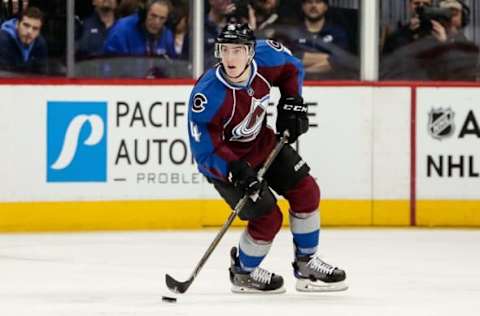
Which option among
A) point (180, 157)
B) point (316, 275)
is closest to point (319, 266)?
point (316, 275)

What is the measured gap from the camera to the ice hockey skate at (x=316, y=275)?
19.8 feet

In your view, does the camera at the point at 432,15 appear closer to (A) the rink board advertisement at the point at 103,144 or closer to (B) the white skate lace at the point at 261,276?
(A) the rink board advertisement at the point at 103,144

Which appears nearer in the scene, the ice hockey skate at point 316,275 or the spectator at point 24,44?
the ice hockey skate at point 316,275

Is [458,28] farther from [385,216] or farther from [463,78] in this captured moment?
[385,216]

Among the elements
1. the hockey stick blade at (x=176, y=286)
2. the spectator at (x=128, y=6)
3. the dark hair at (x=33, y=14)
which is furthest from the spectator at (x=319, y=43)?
the hockey stick blade at (x=176, y=286)

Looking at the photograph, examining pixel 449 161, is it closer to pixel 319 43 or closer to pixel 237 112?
pixel 319 43

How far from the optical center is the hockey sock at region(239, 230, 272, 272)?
600 cm

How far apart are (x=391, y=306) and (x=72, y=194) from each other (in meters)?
3.31

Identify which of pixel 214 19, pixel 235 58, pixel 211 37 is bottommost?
pixel 235 58

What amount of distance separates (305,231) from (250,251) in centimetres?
23

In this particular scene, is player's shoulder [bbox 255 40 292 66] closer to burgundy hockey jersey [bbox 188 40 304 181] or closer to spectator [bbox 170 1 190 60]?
burgundy hockey jersey [bbox 188 40 304 181]

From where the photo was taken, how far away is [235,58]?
5.76m

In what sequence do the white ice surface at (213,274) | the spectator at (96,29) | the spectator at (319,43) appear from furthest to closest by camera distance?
the spectator at (319,43) < the spectator at (96,29) < the white ice surface at (213,274)

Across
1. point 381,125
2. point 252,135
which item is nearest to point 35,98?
point 381,125
